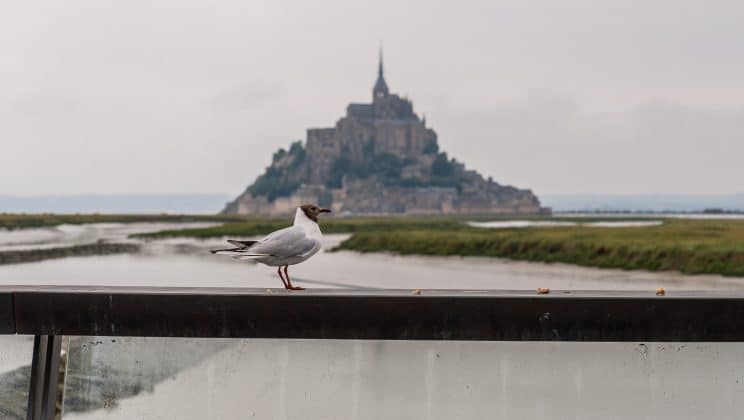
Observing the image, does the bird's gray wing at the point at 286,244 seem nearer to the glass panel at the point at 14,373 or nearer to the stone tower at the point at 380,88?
the glass panel at the point at 14,373

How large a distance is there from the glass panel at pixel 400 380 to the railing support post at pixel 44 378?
0.18ft

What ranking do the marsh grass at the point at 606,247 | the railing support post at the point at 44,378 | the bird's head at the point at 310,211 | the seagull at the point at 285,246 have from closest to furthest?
the railing support post at the point at 44,378
the seagull at the point at 285,246
the bird's head at the point at 310,211
the marsh grass at the point at 606,247

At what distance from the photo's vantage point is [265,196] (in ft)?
409

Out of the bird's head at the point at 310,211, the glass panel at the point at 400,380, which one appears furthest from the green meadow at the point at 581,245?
the glass panel at the point at 400,380

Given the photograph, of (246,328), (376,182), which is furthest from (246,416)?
(376,182)

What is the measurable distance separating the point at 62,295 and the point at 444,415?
1063 mm

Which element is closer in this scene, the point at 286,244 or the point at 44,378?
the point at 44,378

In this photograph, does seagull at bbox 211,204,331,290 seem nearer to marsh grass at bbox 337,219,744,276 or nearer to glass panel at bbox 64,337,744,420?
glass panel at bbox 64,337,744,420

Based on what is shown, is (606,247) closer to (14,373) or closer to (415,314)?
(415,314)

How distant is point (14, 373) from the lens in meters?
2.65

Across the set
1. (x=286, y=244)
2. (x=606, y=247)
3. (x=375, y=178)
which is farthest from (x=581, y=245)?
(x=375, y=178)

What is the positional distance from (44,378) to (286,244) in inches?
33.1

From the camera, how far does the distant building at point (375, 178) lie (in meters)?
120

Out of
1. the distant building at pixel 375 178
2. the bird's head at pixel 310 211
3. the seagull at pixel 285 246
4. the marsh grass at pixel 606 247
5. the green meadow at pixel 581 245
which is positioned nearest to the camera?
the seagull at pixel 285 246
